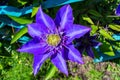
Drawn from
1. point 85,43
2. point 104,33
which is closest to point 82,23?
point 104,33

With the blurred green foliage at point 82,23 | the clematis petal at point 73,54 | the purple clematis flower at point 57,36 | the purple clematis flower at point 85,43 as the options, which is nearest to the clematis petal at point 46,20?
the purple clematis flower at point 57,36

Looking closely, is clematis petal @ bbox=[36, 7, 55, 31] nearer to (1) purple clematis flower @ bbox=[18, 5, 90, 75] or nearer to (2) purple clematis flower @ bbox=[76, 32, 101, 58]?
(1) purple clematis flower @ bbox=[18, 5, 90, 75]

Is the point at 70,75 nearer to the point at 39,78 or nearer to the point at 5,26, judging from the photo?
the point at 39,78

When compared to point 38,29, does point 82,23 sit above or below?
below

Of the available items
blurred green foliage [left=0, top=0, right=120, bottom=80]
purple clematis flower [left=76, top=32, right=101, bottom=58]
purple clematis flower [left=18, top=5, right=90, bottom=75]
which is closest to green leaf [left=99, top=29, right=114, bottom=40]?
blurred green foliage [left=0, top=0, right=120, bottom=80]

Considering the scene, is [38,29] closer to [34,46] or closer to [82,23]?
[34,46]

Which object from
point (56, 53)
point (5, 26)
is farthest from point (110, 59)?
point (56, 53)
